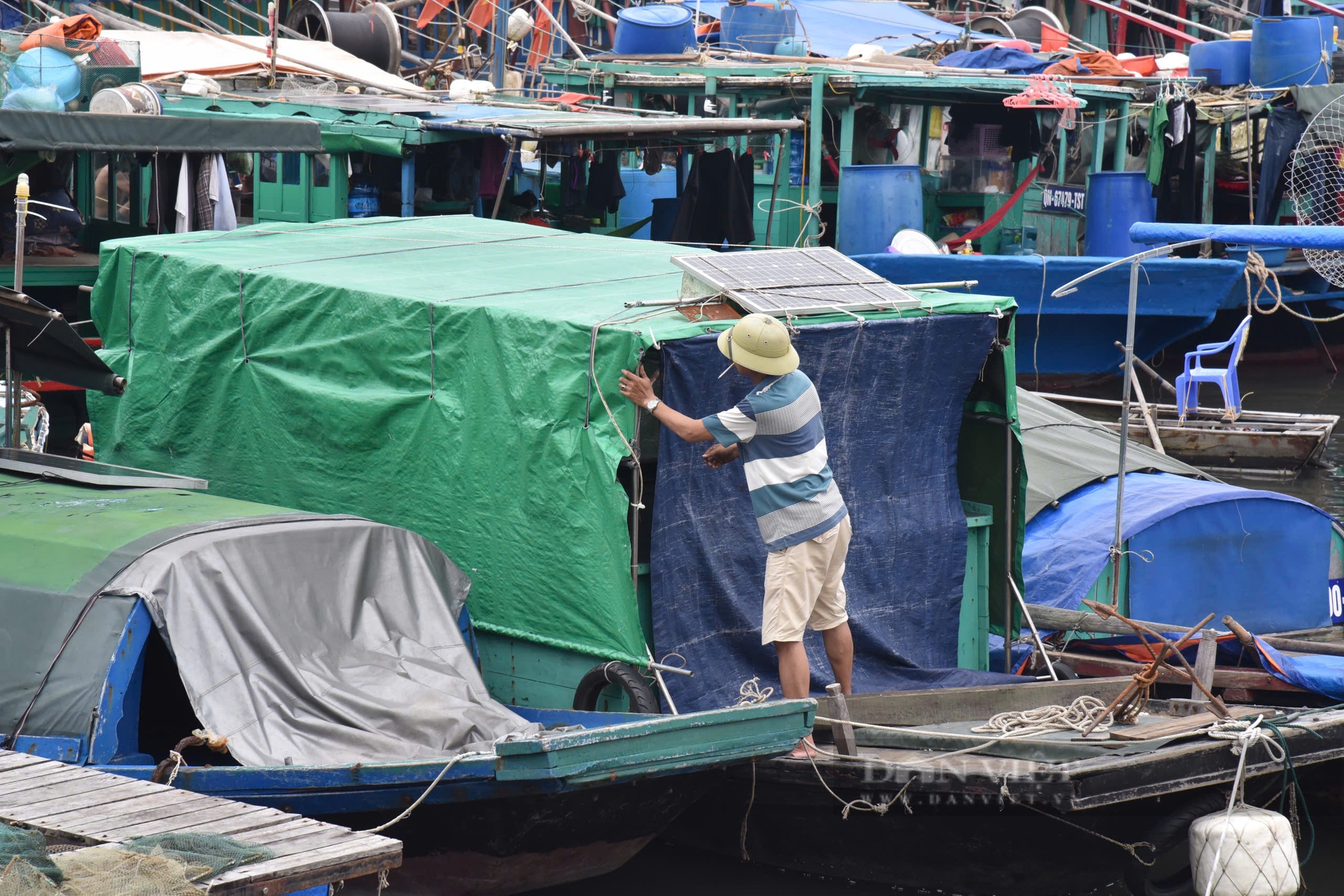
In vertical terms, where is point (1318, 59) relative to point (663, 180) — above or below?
above

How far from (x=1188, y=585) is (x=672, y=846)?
351 centimetres

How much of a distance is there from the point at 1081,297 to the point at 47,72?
414 inches

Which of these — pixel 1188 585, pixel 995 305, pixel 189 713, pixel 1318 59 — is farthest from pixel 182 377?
pixel 1318 59

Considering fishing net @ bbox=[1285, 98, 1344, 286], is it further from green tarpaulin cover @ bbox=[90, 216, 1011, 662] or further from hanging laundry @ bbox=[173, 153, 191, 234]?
green tarpaulin cover @ bbox=[90, 216, 1011, 662]

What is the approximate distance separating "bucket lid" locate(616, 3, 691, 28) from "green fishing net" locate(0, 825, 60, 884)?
52.9 feet

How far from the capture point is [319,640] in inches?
241

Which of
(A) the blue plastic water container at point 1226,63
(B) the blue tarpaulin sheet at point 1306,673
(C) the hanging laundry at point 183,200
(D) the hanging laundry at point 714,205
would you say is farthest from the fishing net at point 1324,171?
(C) the hanging laundry at point 183,200

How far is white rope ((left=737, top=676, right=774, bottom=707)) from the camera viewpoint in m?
6.73

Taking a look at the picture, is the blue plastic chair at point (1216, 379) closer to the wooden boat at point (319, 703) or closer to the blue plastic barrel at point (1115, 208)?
the blue plastic barrel at point (1115, 208)

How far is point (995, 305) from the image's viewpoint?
7.40 m

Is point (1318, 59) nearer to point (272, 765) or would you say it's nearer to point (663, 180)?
point (663, 180)

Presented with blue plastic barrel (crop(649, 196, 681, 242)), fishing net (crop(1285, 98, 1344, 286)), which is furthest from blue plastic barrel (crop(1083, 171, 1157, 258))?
blue plastic barrel (crop(649, 196, 681, 242))

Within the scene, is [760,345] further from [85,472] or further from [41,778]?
[85,472]

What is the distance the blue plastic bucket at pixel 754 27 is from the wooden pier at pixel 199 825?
17.2 meters
